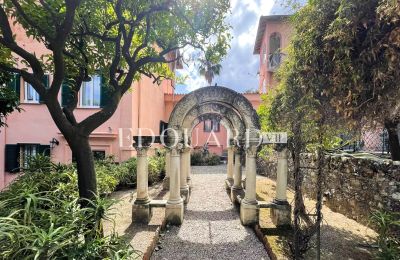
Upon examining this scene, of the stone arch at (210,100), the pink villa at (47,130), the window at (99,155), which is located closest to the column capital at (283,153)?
the stone arch at (210,100)

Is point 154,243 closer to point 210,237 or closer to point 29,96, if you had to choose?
point 210,237

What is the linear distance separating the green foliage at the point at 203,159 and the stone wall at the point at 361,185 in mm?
13927

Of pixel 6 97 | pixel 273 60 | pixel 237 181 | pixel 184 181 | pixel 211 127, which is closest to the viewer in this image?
pixel 6 97

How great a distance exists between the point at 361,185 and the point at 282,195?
2263 millimetres

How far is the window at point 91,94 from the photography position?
12.1 metres

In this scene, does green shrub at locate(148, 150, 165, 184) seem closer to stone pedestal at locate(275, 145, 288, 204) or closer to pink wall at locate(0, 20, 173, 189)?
pink wall at locate(0, 20, 173, 189)

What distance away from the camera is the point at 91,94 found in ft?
40.0

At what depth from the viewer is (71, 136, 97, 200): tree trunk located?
4.37 metres

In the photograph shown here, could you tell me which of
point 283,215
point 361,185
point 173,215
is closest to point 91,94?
point 173,215

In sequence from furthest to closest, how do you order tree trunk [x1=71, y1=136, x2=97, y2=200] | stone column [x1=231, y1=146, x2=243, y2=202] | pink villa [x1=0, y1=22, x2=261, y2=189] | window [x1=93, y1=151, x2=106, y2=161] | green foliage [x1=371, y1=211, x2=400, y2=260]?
window [x1=93, y1=151, x2=106, y2=161] → pink villa [x1=0, y1=22, x2=261, y2=189] → stone column [x1=231, y1=146, x2=243, y2=202] → tree trunk [x1=71, y1=136, x2=97, y2=200] → green foliage [x1=371, y1=211, x2=400, y2=260]

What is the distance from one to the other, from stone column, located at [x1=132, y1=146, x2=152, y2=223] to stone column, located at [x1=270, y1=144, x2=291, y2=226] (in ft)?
12.7

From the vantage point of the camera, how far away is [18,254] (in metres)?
2.58

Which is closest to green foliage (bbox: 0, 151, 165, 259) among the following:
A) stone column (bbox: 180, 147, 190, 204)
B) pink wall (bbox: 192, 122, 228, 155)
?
stone column (bbox: 180, 147, 190, 204)

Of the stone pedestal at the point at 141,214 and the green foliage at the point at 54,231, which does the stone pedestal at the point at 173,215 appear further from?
the green foliage at the point at 54,231
